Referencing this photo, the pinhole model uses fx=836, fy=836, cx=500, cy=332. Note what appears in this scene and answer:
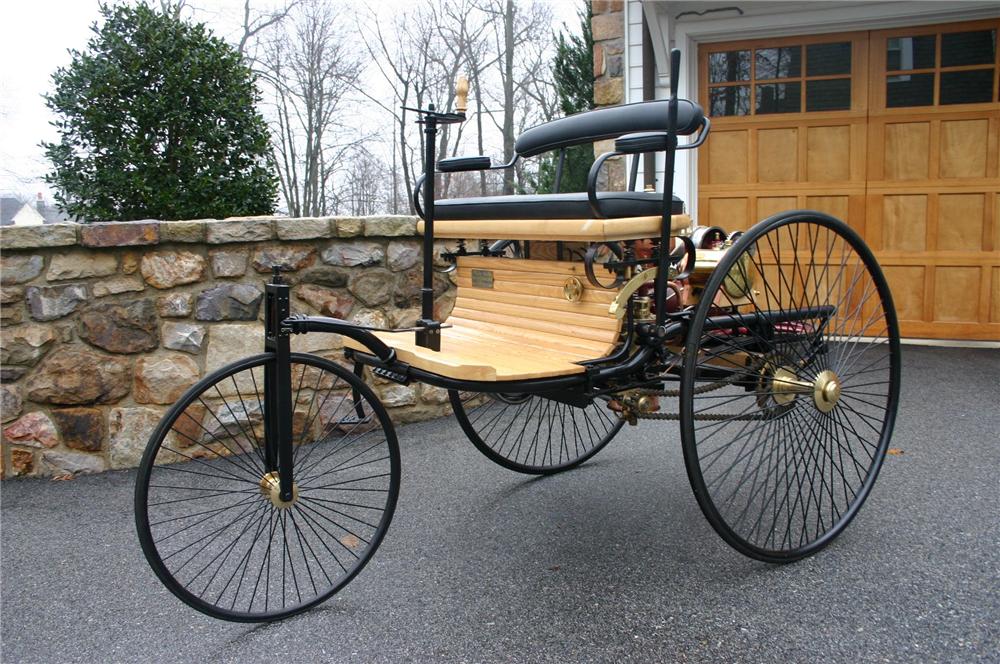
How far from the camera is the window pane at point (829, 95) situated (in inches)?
253

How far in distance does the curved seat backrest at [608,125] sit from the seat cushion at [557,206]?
247 mm

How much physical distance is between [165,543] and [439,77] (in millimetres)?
9597

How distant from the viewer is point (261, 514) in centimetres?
310

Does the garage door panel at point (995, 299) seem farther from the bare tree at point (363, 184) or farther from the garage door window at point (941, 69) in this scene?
the bare tree at point (363, 184)

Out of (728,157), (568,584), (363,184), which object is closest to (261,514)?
(568,584)

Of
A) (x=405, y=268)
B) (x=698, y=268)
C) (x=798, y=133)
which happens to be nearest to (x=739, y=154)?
(x=798, y=133)

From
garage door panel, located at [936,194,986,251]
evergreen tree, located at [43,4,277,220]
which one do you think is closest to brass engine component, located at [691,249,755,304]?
evergreen tree, located at [43,4,277,220]

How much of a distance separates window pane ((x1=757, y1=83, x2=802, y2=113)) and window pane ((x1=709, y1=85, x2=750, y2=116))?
0.10 metres

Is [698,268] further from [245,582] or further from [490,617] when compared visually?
[245,582]

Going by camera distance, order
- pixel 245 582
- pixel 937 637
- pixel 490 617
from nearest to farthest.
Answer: pixel 937 637 < pixel 490 617 < pixel 245 582

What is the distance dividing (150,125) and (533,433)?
2.95 m

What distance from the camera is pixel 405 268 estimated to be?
15.6 feet

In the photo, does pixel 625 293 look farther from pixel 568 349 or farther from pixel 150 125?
pixel 150 125

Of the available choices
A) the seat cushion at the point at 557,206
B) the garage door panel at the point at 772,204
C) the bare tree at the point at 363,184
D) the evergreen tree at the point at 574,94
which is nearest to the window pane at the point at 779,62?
the garage door panel at the point at 772,204
